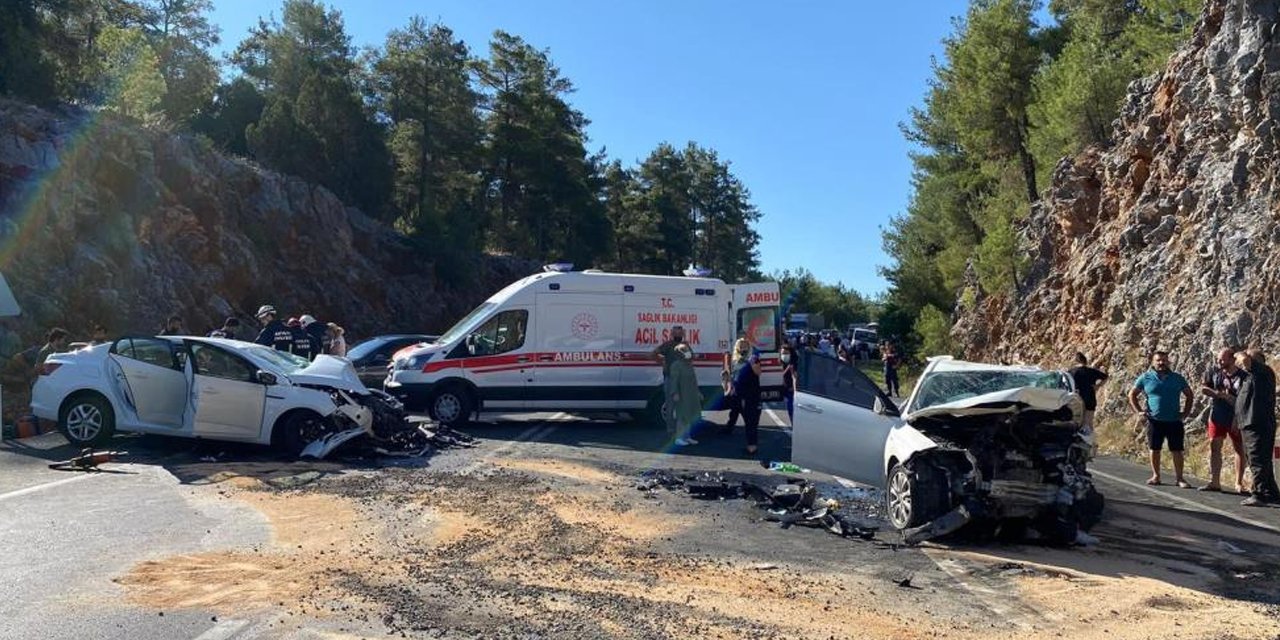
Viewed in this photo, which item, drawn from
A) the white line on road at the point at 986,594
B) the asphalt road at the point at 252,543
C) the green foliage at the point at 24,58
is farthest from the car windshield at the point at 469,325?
the green foliage at the point at 24,58

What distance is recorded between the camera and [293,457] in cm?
1219

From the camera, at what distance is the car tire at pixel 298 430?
12375mm

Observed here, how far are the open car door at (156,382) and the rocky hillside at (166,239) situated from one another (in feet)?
36.7

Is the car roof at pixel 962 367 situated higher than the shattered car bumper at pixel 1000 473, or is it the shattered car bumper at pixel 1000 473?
the car roof at pixel 962 367

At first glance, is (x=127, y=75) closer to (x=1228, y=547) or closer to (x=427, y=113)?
(x=427, y=113)

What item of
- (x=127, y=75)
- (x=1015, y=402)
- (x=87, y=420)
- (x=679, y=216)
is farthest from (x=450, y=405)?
(x=679, y=216)

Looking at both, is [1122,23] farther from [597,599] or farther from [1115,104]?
[597,599]

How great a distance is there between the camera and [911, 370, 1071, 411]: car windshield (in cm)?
924

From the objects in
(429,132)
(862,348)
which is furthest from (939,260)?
(429,132)

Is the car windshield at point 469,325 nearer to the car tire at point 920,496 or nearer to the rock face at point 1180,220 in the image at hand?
the car tire at point 920,496

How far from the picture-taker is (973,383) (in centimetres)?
938

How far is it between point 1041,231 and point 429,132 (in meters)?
31.9

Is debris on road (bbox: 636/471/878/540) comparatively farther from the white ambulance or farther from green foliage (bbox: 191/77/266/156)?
green foliage (bbox: 191/77/266/156)

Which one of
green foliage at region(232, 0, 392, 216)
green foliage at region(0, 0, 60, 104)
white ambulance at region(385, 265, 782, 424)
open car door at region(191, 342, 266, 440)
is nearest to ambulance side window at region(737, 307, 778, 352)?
white ambulance at region(385, 265, 782, 424)
